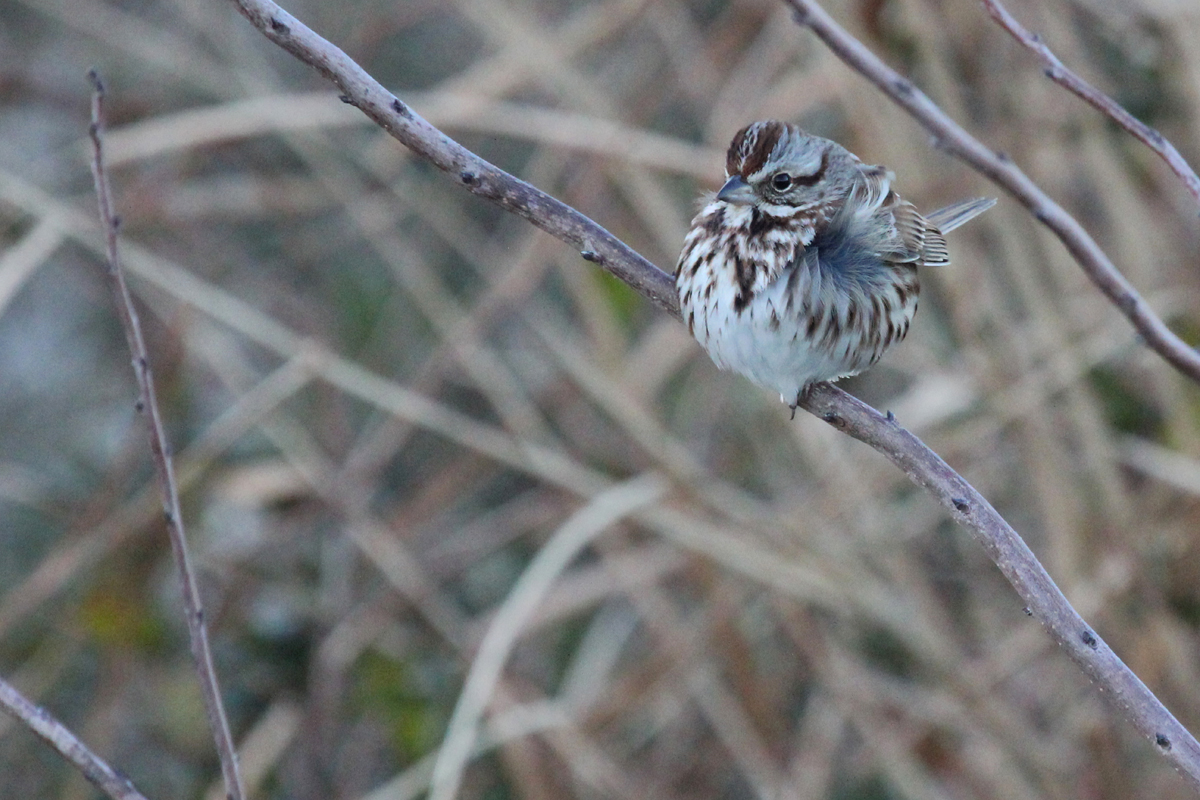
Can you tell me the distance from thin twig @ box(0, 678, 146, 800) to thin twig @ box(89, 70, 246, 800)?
0.11 meters

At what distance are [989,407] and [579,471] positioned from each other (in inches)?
44.0

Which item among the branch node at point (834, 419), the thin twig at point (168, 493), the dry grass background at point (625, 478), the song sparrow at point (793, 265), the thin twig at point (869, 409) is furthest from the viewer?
the dry grass background at point (625, 478)

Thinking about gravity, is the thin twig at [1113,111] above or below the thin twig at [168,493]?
above

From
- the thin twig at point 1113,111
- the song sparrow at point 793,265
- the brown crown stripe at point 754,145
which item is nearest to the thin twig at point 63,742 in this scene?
the song sparrow at point 793,265

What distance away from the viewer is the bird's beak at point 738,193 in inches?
94.2

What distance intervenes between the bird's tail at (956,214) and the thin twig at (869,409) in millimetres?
866

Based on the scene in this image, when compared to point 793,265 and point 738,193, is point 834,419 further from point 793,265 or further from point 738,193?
point 738,193

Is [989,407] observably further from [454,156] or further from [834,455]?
[454,156]

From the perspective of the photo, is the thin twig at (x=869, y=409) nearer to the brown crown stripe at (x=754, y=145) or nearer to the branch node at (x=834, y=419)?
the branch node at (x=834, y=419)

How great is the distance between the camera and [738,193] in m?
2.40

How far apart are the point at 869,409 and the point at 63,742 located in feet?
3.58

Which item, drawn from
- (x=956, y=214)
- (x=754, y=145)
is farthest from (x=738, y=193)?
(x=956, y=214)

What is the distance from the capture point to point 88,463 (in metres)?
4.45

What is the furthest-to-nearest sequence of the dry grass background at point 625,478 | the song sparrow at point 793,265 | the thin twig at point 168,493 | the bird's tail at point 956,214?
the dry grass background at point 625,478
the bird's tail at point 956,214
the song sparrow at point 793,265
the thin twig at point 168,493
